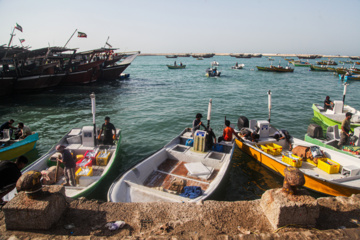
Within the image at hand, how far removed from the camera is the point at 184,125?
2038cm

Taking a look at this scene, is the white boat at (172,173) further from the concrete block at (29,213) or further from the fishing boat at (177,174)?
the concrete block at (29,213)

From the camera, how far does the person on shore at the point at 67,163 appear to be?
8070mm

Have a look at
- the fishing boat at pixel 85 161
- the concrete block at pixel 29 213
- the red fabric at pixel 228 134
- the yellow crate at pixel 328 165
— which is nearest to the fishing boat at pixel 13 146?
the fishing boat at pixel 85 161

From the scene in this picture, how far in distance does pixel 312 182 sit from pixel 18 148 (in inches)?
587

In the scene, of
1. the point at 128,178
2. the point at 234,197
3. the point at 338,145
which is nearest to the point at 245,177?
the point at 234,197

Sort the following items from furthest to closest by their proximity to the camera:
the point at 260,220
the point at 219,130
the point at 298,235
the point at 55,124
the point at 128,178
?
the point at 55,124, the point at 219,130, the point at 128,178, the point at 260,220, the point at 298,235

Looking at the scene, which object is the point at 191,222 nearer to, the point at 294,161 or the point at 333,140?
the point at 294,161

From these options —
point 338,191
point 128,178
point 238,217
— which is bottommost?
point 338,191

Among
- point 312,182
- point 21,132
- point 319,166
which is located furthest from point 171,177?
point 21,132

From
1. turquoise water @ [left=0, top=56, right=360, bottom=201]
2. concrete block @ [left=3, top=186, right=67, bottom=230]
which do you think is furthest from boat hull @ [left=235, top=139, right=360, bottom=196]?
concrete block @ [left=3, top=186, right=67, bottom=230]

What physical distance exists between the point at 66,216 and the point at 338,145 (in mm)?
13227

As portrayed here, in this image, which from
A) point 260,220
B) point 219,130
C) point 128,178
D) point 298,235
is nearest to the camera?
point 298,235

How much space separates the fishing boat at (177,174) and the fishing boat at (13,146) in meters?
7.93

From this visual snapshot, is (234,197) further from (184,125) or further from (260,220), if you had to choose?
(184,125)
